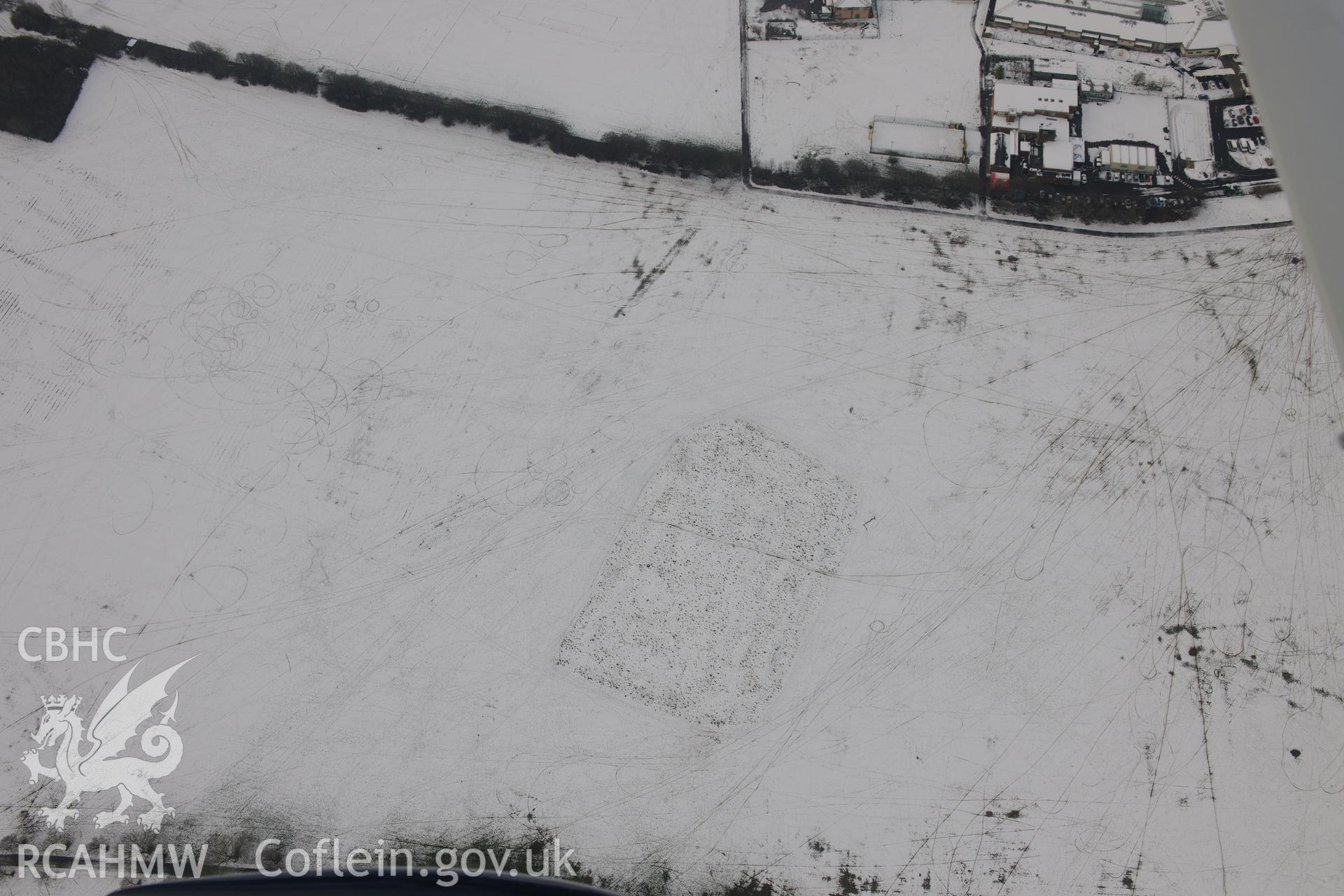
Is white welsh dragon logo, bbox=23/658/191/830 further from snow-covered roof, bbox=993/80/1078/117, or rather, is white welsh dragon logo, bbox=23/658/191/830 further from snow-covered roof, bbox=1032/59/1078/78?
snow-covered roof, bbox=1032/59/1078/78

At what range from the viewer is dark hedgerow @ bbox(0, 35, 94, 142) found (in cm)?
2148

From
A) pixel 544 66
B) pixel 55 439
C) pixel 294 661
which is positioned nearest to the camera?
pixel 294 661

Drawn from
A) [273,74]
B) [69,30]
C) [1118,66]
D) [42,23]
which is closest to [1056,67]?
[1118,66]

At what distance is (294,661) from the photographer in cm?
1728

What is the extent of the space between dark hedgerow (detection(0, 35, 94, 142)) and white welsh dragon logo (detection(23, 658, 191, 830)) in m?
14.9

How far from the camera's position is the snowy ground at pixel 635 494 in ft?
53.1

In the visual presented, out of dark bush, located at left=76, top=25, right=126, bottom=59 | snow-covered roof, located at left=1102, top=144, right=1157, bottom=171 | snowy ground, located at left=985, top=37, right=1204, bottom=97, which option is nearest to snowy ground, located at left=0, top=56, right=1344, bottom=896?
dark bush, located at left=76, top=25, right=126, bottom=59

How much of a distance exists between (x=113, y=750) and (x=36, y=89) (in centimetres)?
1730

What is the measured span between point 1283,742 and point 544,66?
76.7 feet

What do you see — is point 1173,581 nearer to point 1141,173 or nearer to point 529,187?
point 1141,173

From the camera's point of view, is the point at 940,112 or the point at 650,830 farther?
the point at 940,112

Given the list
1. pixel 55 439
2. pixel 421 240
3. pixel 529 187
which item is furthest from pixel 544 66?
pixel 55 439

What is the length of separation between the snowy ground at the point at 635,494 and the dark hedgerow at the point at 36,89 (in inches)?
21.7

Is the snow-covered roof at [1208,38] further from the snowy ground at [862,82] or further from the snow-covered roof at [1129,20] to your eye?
the snowy ground at [862,82]
